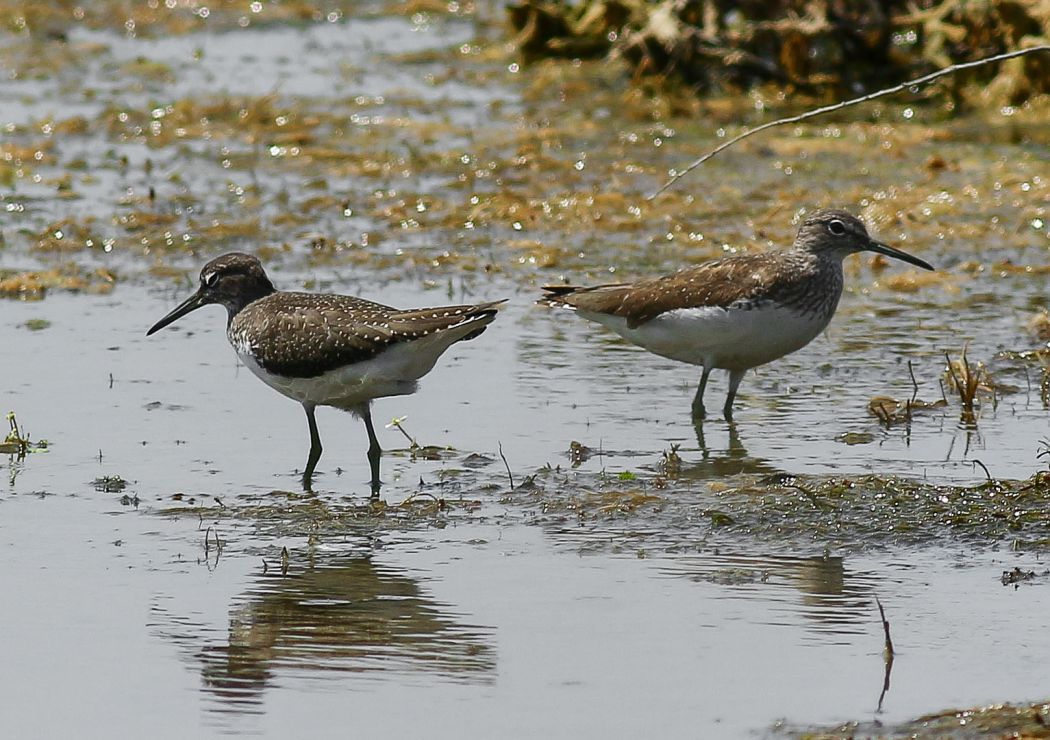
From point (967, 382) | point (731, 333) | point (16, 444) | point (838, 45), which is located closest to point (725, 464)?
point (731, 333)

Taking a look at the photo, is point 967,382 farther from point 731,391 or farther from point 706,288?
point 706,288

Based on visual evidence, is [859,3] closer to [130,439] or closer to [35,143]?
[35,143]

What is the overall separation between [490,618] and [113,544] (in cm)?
200

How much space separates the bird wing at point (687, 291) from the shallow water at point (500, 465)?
546mm

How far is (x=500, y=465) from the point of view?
998 centimetres

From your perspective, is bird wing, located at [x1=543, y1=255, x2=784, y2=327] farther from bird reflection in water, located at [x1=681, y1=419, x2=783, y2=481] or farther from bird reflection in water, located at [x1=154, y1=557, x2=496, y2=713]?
bird reflection in water, located at [x1=154, y1=557, x2=496, y2=713]

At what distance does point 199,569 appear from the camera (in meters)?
8.31

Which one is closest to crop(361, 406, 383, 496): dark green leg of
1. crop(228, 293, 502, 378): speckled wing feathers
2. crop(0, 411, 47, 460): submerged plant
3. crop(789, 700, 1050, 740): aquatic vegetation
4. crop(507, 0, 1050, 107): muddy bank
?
crop(228, 293, 502, 378): speckled wing feathers

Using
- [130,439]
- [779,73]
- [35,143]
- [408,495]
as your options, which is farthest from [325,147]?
[408,495]

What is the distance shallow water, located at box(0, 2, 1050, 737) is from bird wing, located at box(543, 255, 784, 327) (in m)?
0.55

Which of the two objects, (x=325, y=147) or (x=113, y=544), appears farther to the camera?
(x=325, y=147)

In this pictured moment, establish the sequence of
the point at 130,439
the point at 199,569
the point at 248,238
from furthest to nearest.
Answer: the point at 248,238 → the point at 130,439 → the point at 199,569

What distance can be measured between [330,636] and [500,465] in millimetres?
2651

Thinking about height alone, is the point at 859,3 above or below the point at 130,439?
above
